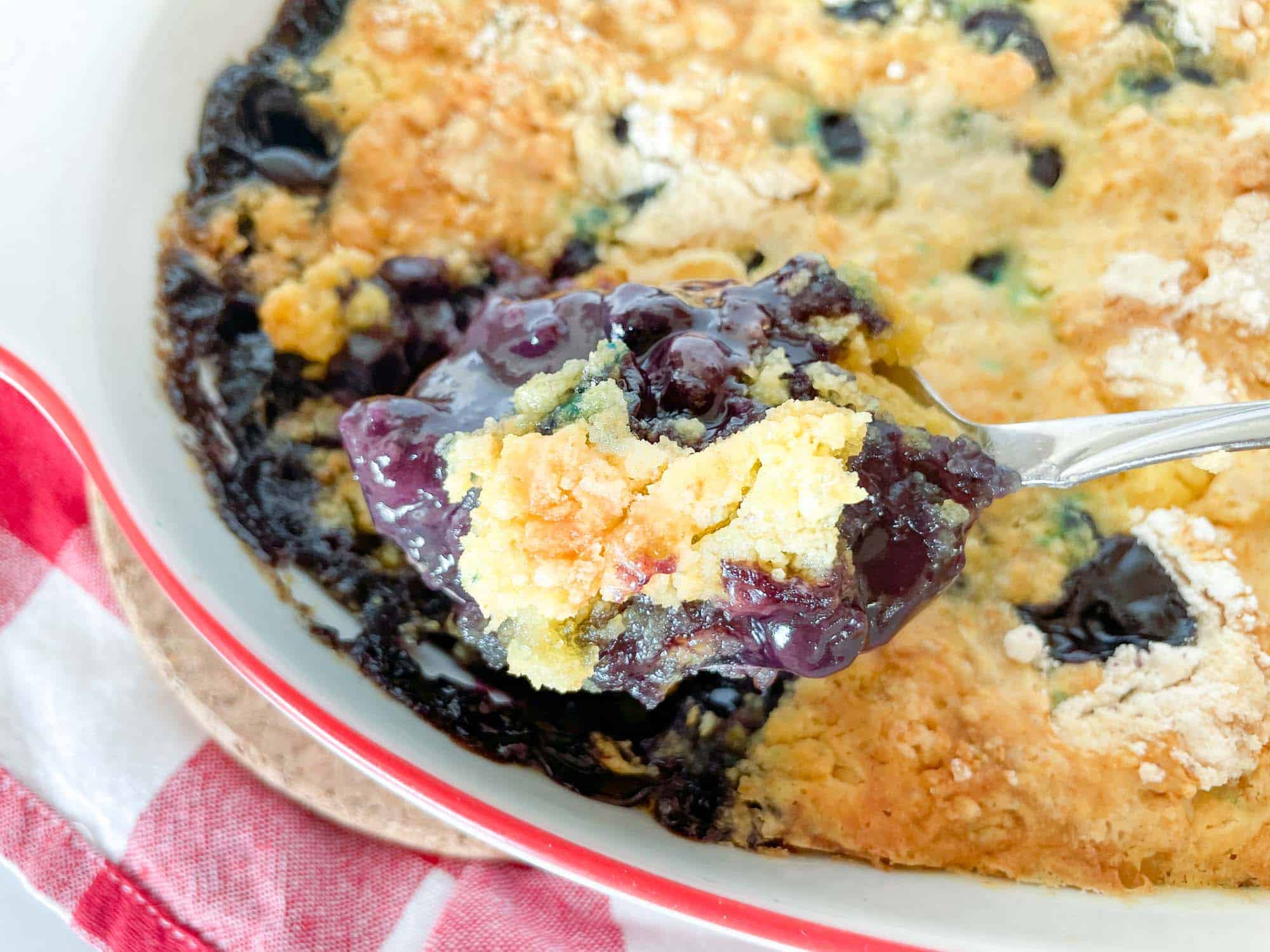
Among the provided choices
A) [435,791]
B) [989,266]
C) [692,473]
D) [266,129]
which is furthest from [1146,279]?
[266,129]

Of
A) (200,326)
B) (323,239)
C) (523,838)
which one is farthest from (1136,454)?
(200,326)

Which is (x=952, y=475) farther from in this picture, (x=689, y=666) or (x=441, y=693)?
(x=441, y=693)

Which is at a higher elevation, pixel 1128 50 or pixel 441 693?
pixel 1128 50

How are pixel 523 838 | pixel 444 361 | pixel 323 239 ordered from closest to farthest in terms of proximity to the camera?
pixel 523 838 < pixel 444 361 < pixel 323 239

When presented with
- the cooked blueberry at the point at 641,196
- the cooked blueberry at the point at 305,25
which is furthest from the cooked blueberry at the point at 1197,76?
the cooked blueberry at the point at 305,25

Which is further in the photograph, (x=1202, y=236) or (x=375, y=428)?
(x=1202, y=236)

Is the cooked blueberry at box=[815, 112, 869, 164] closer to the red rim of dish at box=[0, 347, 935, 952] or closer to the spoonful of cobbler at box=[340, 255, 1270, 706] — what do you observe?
the spoonful of cobbler at box=[340, 255, 1270, 706]

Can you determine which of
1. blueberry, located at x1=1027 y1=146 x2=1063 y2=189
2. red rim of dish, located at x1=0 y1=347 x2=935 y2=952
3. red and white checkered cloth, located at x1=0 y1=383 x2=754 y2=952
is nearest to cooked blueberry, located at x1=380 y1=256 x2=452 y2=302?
red rim of dish, located at x1=0 y1=347 x2=935 y2=952
